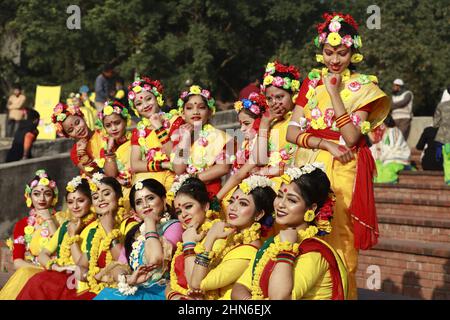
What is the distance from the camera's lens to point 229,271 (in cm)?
570

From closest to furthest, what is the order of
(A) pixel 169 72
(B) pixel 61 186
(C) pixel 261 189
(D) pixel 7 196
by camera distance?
(C) pixel 261 189, (D) pixel 7 196, (B) pixel 61 186, (A) pixel 169 72

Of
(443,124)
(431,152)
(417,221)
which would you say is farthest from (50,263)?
(431,152)

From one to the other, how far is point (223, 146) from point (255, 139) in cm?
47

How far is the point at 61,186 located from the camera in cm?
1161

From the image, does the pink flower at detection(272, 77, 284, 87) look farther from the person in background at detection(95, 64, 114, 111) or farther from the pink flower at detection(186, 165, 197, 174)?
the person in background at detection(95, 64, 114, 111)

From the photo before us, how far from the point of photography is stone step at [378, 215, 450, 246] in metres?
9.45

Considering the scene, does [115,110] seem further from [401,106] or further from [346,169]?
[401,106]

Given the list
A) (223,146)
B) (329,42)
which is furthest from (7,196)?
(329,42)

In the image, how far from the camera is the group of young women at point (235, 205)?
5.38 meters

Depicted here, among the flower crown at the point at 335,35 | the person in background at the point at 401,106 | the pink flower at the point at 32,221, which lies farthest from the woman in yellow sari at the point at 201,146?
the person in background at the point at 401,106

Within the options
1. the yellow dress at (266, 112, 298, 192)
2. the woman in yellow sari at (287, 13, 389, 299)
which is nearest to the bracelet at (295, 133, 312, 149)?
the woman in yellow sari at (287, 13, 389, 299)
